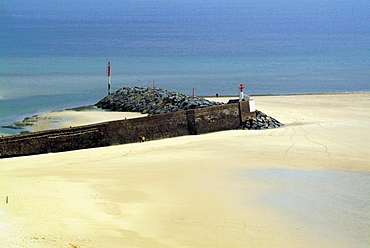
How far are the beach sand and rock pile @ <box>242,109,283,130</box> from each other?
0.81m

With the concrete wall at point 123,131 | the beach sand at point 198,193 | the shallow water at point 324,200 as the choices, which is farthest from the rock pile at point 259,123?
the shallow water at point 324,200

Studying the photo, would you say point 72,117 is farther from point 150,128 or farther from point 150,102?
point 150,128

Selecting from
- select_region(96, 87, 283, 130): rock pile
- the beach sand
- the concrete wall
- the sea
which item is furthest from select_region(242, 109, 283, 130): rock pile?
the sea

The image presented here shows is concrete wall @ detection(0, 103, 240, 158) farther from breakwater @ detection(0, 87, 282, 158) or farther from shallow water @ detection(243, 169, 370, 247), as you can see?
shallow water @ detection(243, 169, 370, 247)

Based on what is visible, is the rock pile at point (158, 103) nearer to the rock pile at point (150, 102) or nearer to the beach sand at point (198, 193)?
the rock pile at point (150, 102)

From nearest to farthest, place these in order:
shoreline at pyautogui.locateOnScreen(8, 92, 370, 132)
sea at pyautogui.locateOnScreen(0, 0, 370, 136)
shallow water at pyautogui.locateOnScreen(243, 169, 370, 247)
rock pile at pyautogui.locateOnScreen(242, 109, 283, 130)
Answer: shallow water at pyautogui.locateOnScreen(243, 169, 370, 247) → rock pile at pyautogui.locateOnScreen(242, 109, 283, 130) → shoreline at pyautogui.locateOnScreen(8, 92, 370, 132) → sea at pyautogui.locateOnScreen(0, 0, 370, 136)

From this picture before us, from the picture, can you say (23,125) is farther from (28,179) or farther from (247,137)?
(28,179)

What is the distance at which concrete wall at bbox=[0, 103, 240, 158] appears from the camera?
1543cm

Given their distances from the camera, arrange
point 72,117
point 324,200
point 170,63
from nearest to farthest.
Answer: point 324,200 < point 72,117 < point 170,63

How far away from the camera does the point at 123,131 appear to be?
16891mm

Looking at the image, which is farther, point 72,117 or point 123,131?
point 72,117

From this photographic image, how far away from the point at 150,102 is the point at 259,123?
5603 mm

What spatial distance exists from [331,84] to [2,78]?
17.5m

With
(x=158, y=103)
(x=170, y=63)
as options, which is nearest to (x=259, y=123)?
(x=158, y=103)
